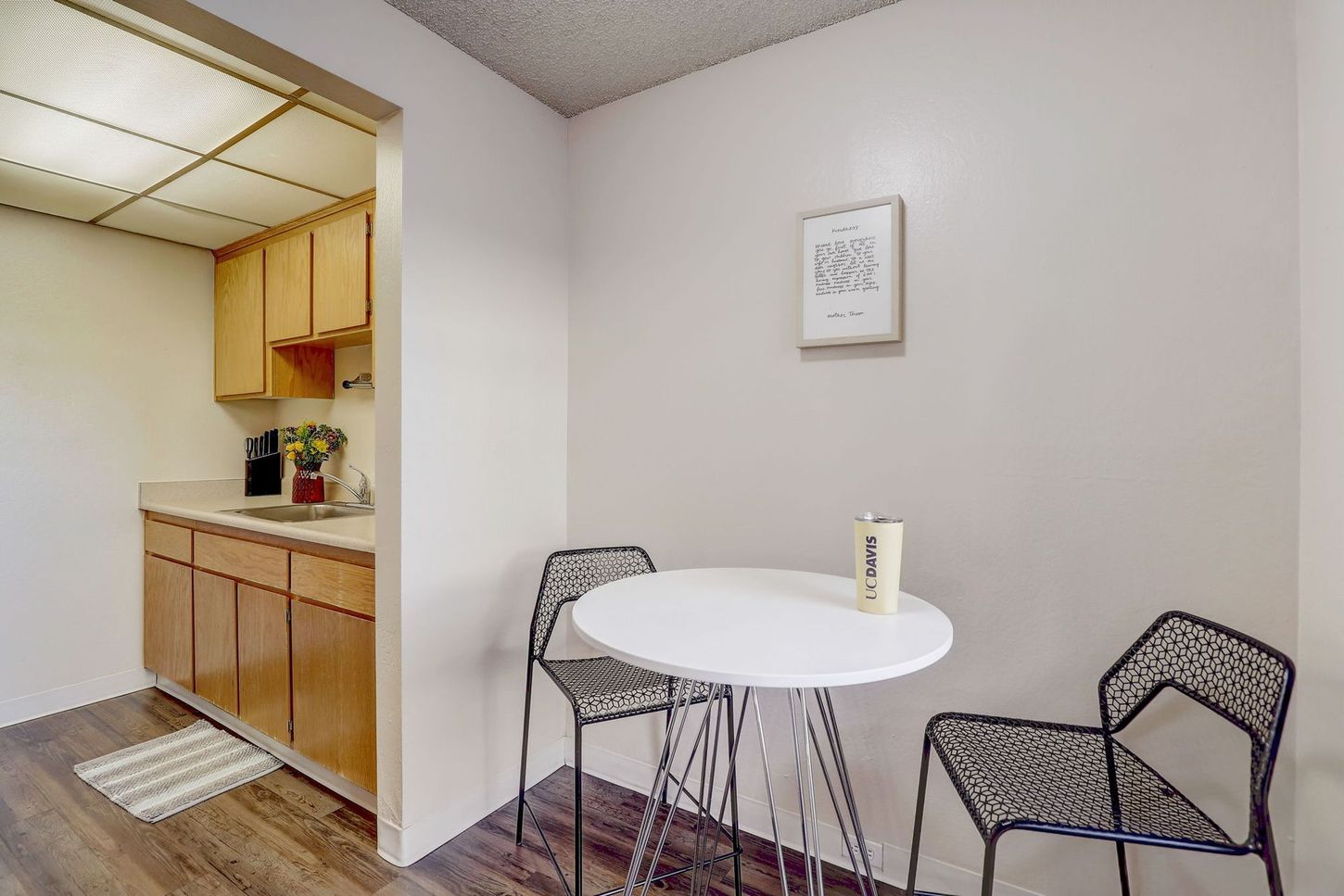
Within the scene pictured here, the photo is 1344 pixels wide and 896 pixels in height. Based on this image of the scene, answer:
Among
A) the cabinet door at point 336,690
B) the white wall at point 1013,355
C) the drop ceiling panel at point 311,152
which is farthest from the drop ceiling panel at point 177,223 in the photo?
the white wall at point 1013,355

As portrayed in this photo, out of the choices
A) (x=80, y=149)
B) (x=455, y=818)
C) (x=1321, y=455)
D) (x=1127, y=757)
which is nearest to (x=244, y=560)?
(x=455, y=818)

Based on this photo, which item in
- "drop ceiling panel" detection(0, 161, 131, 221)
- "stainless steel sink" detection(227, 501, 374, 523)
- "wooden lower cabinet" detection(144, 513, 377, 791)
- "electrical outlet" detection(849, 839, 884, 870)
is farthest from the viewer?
"stainless steel sink" detection(227, 501, 374, 523)

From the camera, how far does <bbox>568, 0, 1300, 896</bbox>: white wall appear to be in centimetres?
136

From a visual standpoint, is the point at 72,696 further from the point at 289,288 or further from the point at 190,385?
the point at 289,288

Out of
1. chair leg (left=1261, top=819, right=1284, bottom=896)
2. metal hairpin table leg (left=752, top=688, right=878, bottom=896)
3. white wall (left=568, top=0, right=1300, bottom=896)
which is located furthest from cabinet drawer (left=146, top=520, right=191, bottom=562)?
chair leg (left=1261, top=819, right=1284, bottom=896)

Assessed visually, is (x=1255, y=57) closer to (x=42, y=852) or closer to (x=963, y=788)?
(x=963, y=788)

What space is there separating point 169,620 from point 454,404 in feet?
7.00

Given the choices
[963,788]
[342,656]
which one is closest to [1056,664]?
[963,788]

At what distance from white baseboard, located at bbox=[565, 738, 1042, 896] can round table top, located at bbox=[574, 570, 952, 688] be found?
81 centimetres

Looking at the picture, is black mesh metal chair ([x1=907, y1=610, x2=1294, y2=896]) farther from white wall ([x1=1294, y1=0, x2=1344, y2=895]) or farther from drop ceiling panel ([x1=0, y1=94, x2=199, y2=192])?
Answer: drop ceiling panel ([x1=0, y1=94, x2=199, y2=192])

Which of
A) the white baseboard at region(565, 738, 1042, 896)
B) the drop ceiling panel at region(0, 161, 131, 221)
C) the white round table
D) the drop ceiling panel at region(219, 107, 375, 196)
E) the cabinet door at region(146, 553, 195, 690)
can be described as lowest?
the white baseboard at region(565, 738, 1042, 896)

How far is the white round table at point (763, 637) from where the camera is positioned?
102cm

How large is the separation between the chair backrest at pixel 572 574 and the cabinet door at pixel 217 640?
1.42 m

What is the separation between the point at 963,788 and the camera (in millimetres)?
1189
